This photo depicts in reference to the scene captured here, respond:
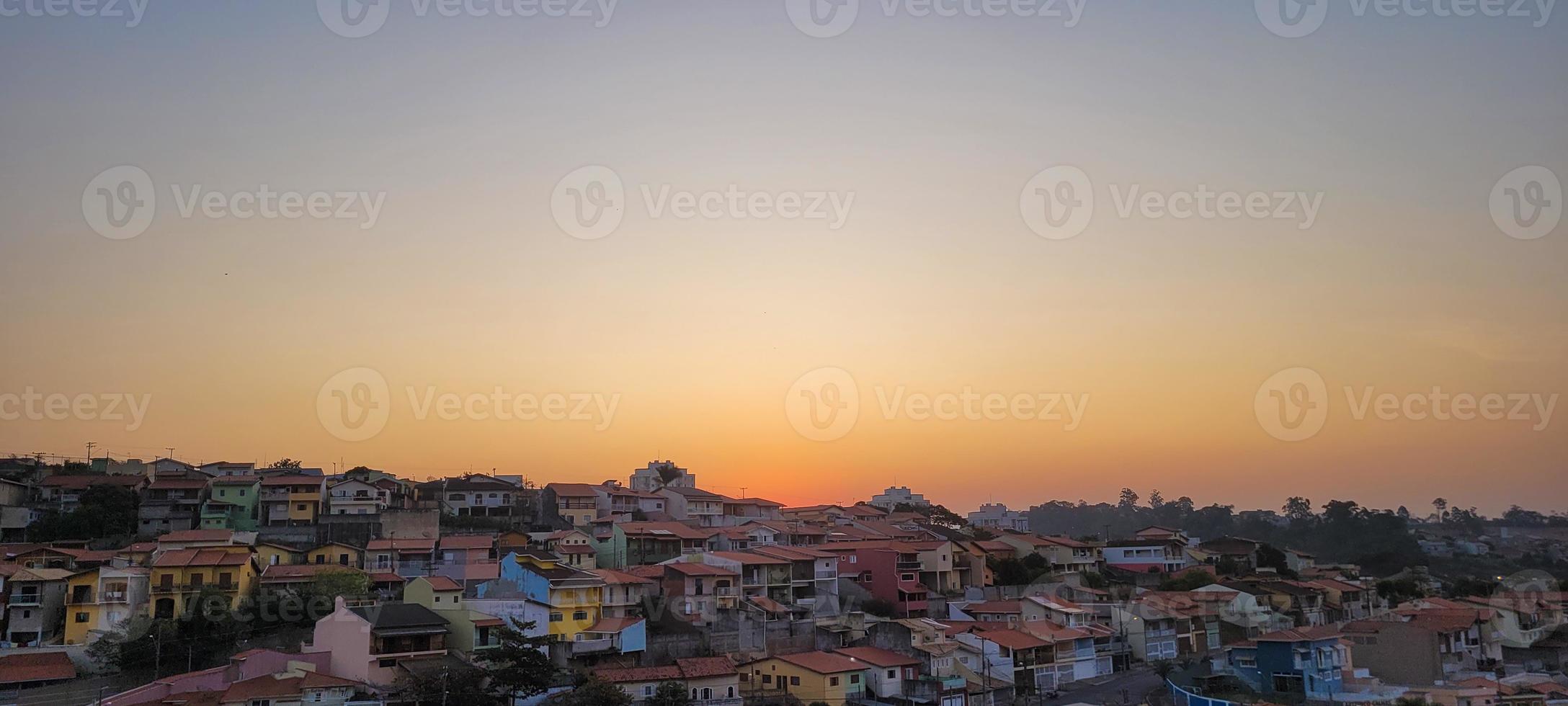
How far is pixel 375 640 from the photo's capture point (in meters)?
25.7

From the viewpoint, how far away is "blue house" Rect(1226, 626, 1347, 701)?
32.2m

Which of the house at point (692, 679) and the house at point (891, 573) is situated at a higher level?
the house at point (891, 573)

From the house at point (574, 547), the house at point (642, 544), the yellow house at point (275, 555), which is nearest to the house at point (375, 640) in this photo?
the yellow house at point (275, 555)

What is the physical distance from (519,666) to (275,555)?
13323 millimetres

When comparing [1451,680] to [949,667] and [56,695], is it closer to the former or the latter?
[949,667]

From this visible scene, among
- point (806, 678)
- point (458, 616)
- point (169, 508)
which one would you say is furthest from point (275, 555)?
point (806, 678)

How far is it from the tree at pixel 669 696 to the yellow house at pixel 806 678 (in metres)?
2.54

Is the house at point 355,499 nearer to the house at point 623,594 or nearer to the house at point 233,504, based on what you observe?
the house at point 233,504

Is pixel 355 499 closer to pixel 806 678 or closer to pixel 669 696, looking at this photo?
pixel 669 696

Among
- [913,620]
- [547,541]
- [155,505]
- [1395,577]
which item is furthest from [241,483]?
[1395,577]

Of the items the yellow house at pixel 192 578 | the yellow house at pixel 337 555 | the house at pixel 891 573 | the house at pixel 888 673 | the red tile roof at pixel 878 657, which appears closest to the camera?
the yellow house at pixel 192 578

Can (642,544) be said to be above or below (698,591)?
above

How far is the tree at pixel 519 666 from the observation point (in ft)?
81.3

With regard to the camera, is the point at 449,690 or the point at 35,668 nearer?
the point at 449,690
